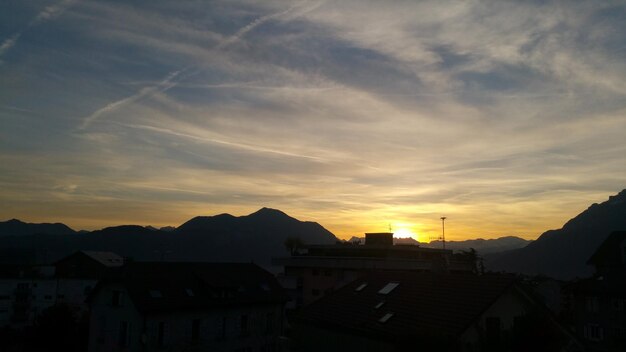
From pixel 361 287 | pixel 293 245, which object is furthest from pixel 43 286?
pixel 361 287

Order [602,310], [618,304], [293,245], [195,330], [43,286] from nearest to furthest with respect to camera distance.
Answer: [195,330] → [618,304] → [602,310] → [43,286] → [293,245]

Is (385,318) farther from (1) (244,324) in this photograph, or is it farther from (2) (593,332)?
(2) (593,332)

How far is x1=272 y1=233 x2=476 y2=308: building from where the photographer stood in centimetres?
6806

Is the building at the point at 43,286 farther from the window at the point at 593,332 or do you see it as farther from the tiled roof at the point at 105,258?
the window at the point at 593,332

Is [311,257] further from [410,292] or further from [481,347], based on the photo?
[481,347]

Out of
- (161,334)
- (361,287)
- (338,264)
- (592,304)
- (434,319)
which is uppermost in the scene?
(361,287)

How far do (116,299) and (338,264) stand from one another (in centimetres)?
3688

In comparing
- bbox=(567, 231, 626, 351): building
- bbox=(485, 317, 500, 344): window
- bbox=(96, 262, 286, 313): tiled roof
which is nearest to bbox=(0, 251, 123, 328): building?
bbox=(96, 262, 286, 313): tiled roof

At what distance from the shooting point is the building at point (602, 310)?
150ft

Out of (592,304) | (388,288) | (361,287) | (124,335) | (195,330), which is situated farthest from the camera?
(592,304)

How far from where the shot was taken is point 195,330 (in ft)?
128

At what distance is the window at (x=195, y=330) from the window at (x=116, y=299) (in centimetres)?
611

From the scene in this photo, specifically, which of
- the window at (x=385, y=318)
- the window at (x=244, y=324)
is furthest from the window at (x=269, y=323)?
the window at (x=385, y=318)

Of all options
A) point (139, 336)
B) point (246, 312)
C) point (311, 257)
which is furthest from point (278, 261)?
point (139, 336)
